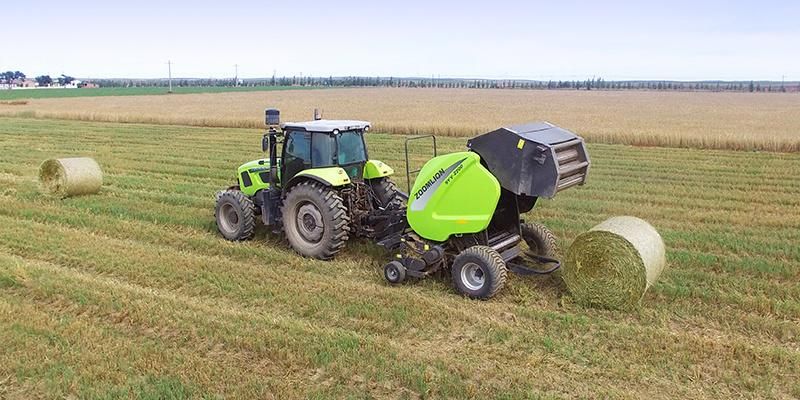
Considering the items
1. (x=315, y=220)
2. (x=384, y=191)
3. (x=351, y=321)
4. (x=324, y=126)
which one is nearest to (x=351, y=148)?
(x=324, y=126)

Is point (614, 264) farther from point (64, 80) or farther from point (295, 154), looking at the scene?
point (64, 80)

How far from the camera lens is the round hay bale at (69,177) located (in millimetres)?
12672

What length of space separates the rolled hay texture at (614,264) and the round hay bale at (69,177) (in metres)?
9.83

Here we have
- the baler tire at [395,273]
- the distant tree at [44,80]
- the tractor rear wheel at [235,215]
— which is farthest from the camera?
the distant tree at [44,80]

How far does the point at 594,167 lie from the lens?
1719 centimetres

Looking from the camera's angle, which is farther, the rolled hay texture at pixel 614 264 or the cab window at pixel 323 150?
the cab window at pixel 323 150

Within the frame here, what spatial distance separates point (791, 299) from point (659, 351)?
2426mm

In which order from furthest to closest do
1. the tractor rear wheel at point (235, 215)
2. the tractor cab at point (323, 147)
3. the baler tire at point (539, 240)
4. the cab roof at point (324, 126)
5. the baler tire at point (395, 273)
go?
the tractor rear wheel at point (235, 215) < the tractor cab at point (323, 147) < the cab roof at point (324, 126) < the baler tire at point (539, 240) < the baler tire at point (395, 273)

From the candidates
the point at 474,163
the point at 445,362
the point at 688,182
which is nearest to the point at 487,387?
the point at 445,362

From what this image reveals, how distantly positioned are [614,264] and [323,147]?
164 inches

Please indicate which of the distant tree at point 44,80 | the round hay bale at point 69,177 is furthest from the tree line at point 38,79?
the round hay bale at point 69,177

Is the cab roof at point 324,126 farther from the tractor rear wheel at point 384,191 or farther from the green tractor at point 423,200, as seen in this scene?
the tractor rear wheel at point 384,191

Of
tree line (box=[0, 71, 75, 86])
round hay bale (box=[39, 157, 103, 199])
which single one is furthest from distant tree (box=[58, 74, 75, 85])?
round hay bale (box=[39, 157, 103, 199])

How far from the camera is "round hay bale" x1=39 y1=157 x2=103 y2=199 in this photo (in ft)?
41.6
